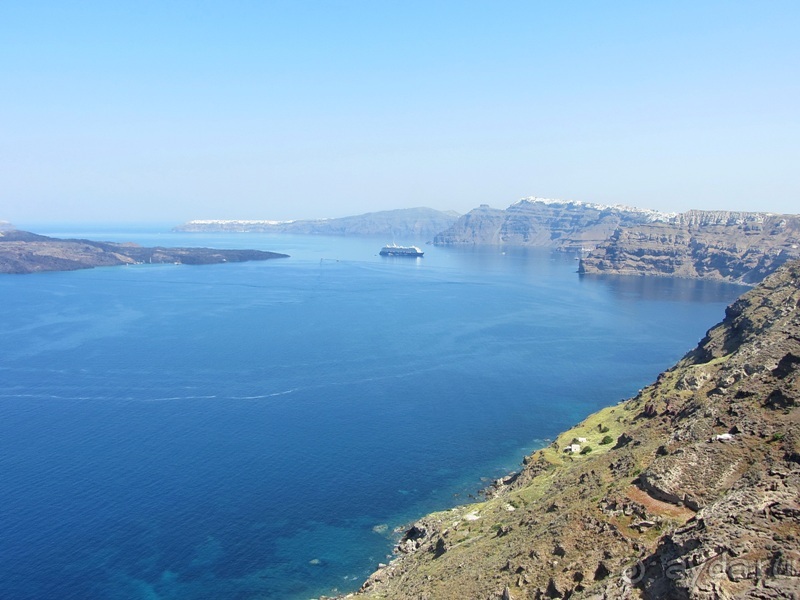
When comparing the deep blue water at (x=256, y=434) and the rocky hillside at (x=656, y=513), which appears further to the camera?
the deep blue water at (x=256, y=434)

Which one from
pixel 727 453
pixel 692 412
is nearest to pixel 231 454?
pixel 692 412

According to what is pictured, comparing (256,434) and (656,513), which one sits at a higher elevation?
(656,513)

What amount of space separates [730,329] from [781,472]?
69607 millimetres

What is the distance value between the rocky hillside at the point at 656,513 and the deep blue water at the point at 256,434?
11896 mm

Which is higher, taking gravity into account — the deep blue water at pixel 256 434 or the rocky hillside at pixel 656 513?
the rocky hillside at pixel 656 513

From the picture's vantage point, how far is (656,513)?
124 ft

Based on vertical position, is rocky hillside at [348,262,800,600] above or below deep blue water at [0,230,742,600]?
above

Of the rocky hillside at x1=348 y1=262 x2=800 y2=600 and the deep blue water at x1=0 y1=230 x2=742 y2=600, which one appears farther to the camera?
the deep blue water at x1=0 y1=230 x2=742 y2=600

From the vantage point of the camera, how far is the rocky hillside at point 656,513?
2498cm

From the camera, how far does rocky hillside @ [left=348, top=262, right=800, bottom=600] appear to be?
82.0 ft

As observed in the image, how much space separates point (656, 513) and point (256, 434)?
66058 mm

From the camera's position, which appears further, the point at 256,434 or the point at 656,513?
the point at 256,434

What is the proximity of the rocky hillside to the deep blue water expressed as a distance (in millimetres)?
11896

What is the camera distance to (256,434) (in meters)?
91.9
